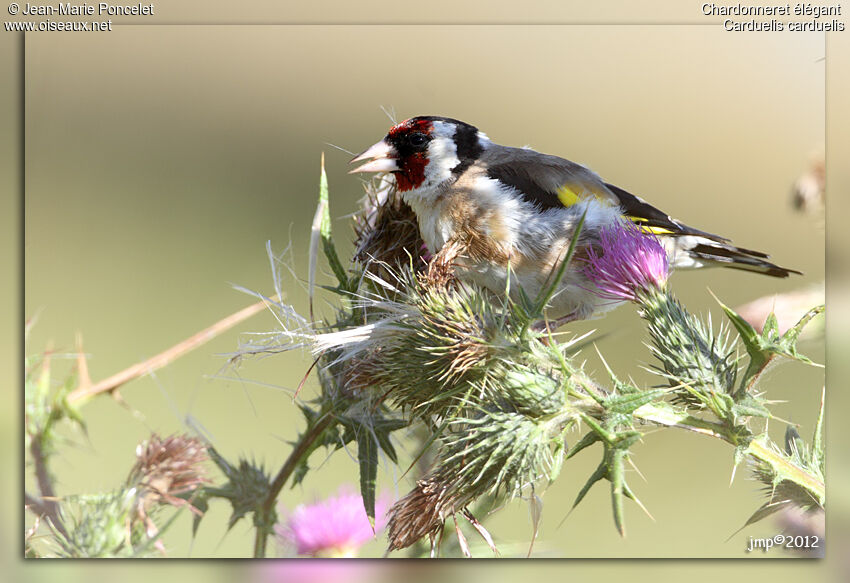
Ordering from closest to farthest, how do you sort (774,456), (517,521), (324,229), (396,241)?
(774,456)
(324,229)
(396,241)
(517,521)

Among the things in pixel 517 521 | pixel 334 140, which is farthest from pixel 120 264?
pixel 517 521

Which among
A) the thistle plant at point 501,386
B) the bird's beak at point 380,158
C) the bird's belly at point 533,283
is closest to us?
the thistle plant at point 501,386

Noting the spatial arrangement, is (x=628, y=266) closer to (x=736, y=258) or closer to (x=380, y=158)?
(x=736, y=258)

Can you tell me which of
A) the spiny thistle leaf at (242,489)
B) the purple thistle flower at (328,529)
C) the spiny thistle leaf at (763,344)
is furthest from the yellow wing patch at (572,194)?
the spiny thistle leaf at (242,489)

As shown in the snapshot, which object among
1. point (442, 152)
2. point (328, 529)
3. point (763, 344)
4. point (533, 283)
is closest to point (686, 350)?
point (763, 344)

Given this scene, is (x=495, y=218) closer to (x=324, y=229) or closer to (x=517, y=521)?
(x=324, y=229)

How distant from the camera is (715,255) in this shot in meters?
2.35

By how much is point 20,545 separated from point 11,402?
497mm

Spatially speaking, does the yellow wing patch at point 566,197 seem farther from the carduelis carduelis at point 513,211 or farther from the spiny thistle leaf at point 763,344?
the spiny thistle leaf at point 763,344

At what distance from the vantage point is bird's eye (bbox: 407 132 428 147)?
A: 2.37 meters

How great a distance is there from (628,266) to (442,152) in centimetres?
74

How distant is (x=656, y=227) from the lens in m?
2.31

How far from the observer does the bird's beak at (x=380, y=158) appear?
2291 mm

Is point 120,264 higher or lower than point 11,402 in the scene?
higher
